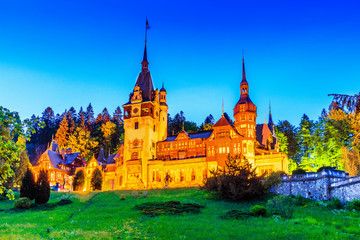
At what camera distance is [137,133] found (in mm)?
72438

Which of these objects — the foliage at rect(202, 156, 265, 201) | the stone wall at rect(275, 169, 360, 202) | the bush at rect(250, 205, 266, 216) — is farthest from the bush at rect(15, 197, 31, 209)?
the stone wall at rect(275, 169, 360, 202)

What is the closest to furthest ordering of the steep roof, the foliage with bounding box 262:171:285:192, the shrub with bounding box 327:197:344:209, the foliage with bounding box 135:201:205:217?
the foliage with bounding box 135:201:205:217 → the shrub with bounding box 327:197:344:209 → the foliage with bounding box 262:171:285:192 → the steep roof

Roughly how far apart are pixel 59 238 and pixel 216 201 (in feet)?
62.2

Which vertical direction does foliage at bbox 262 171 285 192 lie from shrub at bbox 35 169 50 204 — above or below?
above

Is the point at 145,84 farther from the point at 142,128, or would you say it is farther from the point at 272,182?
the point at 272,182

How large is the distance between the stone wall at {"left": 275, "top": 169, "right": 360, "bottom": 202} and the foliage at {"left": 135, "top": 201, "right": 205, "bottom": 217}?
41.2ft

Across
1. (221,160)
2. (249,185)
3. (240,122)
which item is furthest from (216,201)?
(240,122)

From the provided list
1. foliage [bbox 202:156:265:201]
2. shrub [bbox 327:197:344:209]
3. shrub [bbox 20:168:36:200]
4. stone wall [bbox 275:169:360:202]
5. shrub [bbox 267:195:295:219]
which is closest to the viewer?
shrub [bbox 267:195:295:219]

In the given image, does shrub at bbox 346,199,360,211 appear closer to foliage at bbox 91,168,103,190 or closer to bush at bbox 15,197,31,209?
bush at bbox 15,197,31,209

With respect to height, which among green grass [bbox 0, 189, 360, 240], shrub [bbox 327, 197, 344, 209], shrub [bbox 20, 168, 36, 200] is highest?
shrub [bbox 20, 168, 36, 200]

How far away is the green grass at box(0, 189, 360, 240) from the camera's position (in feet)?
82.3

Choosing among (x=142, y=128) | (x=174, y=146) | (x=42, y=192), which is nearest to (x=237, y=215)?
(x=42, y=192)

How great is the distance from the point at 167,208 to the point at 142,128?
37.7 metres

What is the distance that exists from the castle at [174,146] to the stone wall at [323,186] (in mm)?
19338
